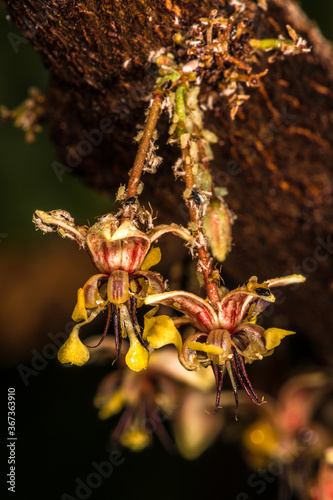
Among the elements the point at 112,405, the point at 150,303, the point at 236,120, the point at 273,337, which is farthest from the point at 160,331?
the point at 112,405

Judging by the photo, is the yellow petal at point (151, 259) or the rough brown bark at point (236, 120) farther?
the rough brown bark at point (236, 120)

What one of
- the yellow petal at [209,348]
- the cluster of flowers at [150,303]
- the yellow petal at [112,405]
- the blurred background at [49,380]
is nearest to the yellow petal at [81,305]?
the cluster of flowers at [150,303]

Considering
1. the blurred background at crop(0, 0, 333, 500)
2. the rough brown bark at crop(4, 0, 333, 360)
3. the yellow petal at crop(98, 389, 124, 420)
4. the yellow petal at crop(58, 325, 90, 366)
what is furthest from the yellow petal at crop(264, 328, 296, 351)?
the blurred background at crop(0, 0, 333, 500)

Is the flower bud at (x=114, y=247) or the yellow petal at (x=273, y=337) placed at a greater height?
the flower bud at (x=114, y=247)

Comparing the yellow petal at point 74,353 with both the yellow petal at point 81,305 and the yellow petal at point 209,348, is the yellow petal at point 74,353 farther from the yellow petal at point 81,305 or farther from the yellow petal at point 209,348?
the yellow petal at point 209,348

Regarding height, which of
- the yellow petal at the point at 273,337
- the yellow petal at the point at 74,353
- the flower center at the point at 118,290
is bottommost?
the yellow petal at the point at 273,337

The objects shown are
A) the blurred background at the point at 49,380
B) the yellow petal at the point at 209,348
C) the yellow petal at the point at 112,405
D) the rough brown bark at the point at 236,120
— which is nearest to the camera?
the yellow petal at the point at 209,348

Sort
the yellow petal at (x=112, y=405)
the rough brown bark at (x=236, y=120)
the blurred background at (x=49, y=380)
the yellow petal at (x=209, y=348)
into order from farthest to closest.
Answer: the blurred background at (x=49, y=380), the yellow petal at (x=112, y=405), the rough brown bark at (x=236, y=120), the yellow petal at (x=209, y=348)

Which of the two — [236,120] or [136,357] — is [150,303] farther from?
[236,120]
